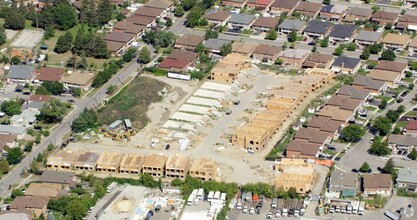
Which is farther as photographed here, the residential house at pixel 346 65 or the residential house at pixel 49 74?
the residential house at pixel 346 65

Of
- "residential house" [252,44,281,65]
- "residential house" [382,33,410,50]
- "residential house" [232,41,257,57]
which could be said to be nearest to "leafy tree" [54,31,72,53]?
"residential house" [232,41,257,57]

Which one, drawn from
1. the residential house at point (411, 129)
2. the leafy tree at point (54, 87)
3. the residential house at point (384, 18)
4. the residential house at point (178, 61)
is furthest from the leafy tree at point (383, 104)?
the leafy tree at point (54, 87)

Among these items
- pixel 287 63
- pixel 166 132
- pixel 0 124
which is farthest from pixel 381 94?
pixel 0 124

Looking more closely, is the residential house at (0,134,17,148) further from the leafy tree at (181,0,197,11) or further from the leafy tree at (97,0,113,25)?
the leafy tree at (181,0,197,11)

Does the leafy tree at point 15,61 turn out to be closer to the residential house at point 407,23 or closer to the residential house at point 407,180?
the residential house at point 407,23

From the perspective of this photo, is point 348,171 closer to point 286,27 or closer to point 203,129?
point 203,129

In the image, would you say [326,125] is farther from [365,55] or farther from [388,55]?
[388,55]

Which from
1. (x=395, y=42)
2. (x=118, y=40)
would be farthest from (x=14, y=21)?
(x=395, y=42)

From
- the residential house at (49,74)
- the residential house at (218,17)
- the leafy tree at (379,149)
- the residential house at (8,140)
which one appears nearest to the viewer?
the leafy tree at (379,149)
